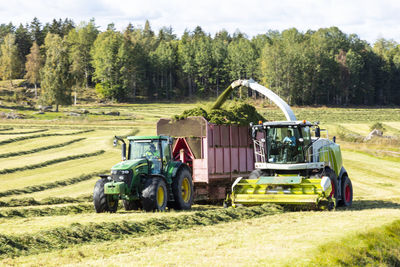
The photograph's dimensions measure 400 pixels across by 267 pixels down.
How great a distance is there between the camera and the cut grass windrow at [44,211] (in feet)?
50.6

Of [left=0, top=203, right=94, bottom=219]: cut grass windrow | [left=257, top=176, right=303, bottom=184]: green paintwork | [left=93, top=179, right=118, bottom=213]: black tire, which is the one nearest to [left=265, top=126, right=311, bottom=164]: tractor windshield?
[left=257, top=176, right=303, bottom=184]: green paintwork

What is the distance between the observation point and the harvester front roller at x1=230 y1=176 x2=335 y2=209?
52.9 ft

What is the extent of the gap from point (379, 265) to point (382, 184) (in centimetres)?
1834

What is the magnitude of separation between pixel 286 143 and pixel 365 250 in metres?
7.23

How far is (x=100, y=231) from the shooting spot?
1194cm

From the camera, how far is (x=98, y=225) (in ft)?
40.6

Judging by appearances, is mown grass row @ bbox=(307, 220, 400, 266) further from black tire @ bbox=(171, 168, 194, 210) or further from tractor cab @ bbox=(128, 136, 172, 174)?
tractor cab @ bbox=(128, 136, 172, 174)

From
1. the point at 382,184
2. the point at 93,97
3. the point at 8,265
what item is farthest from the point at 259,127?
the point at 93,97

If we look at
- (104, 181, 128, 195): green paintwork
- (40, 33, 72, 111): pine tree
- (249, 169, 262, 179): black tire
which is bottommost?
(249, 169, 262, 179): black tire

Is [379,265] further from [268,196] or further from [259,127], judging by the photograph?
[259,127]

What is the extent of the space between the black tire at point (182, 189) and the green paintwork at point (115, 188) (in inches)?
79.1

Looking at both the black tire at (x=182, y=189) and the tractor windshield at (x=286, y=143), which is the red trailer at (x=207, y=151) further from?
the tractor windshield at (x=286, y=143)

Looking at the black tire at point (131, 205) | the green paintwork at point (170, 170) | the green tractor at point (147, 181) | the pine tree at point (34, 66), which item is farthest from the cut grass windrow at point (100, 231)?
the pine tree at point (34, 66)

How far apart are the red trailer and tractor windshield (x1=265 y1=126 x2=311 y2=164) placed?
6.80 ft
